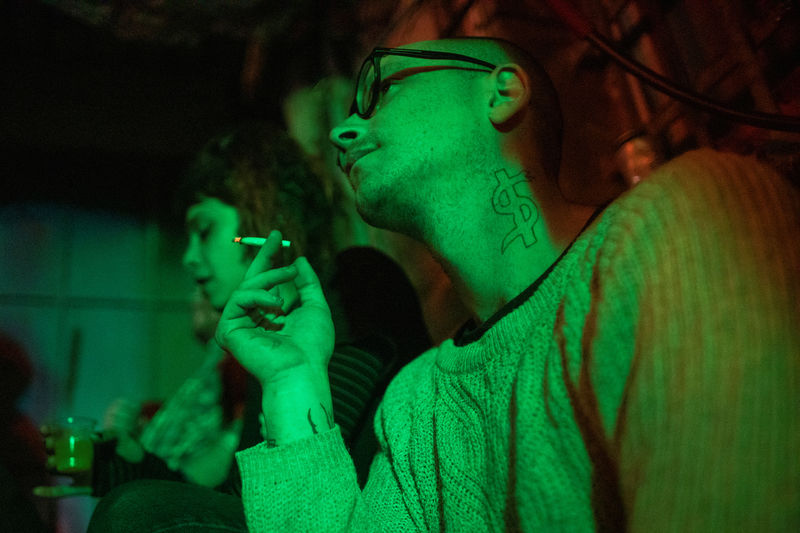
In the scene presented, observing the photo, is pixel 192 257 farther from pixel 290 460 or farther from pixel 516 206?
pixel 516 206

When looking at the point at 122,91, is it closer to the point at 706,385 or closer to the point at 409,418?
the point at 409,418

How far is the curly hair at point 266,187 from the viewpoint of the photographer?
1.82 m

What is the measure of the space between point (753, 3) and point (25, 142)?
11.2ft

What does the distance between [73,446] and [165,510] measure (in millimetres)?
846

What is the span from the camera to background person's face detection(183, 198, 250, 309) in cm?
182

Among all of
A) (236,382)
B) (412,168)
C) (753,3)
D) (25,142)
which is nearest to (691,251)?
(412,168)

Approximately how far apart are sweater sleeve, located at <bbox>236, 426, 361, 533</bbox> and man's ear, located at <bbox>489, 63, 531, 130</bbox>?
2.35 ft

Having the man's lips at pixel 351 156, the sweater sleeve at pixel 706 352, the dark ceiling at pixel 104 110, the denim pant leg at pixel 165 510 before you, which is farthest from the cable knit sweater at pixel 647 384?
the dark ceiling at pixel 104 110

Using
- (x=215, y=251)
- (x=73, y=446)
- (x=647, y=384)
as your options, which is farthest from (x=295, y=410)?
(x=73, y=446)

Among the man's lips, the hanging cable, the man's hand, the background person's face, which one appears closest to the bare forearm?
the man's hand

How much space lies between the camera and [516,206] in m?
1.02

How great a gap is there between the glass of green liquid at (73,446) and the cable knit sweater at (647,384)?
1.19 m

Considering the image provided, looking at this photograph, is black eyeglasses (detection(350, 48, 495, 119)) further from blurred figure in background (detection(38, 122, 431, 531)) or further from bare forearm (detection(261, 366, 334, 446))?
bare forearm (detection(261, 366, 334, 446))

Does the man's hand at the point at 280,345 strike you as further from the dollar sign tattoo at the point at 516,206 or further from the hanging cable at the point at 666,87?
the hanging cable at the point at 666,87
